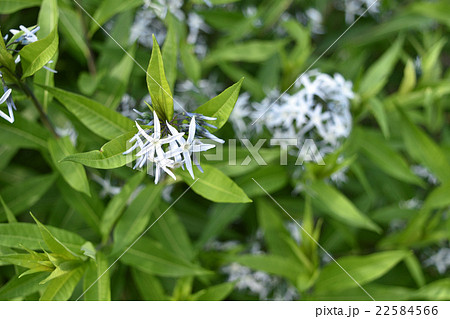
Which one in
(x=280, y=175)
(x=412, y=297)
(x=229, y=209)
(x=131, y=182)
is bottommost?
(x=412, y=297)

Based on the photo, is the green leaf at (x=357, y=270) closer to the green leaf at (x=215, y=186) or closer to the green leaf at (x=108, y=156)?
the green leaf at (x=215, y=186)

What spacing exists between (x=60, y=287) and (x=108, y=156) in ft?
1.27

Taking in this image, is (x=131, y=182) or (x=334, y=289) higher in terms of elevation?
(x=131, y=182)

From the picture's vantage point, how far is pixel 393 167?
160 centimetres

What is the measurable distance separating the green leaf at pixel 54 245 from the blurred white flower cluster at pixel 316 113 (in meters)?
0.77

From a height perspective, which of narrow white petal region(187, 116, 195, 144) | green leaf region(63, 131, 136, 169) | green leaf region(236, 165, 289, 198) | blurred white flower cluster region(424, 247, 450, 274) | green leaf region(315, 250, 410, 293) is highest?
narrow white petal region(187, 116, 195, 144)

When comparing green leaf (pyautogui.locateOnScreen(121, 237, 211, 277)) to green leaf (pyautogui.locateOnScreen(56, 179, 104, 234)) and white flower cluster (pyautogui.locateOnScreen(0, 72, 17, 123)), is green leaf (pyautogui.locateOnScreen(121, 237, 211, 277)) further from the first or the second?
white flower cluster (pyautogui.locateOnScreen(0, 72, 17, 123))

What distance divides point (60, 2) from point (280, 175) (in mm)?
938

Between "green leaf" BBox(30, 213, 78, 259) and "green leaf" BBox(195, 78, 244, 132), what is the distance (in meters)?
0.42

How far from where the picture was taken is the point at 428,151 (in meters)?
1.59

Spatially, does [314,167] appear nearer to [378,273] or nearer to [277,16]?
[378,273]

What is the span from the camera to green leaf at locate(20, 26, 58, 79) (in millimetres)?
909

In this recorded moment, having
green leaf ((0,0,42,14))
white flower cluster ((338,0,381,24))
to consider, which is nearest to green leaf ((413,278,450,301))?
white flower cluster ((338,0,381,24))
